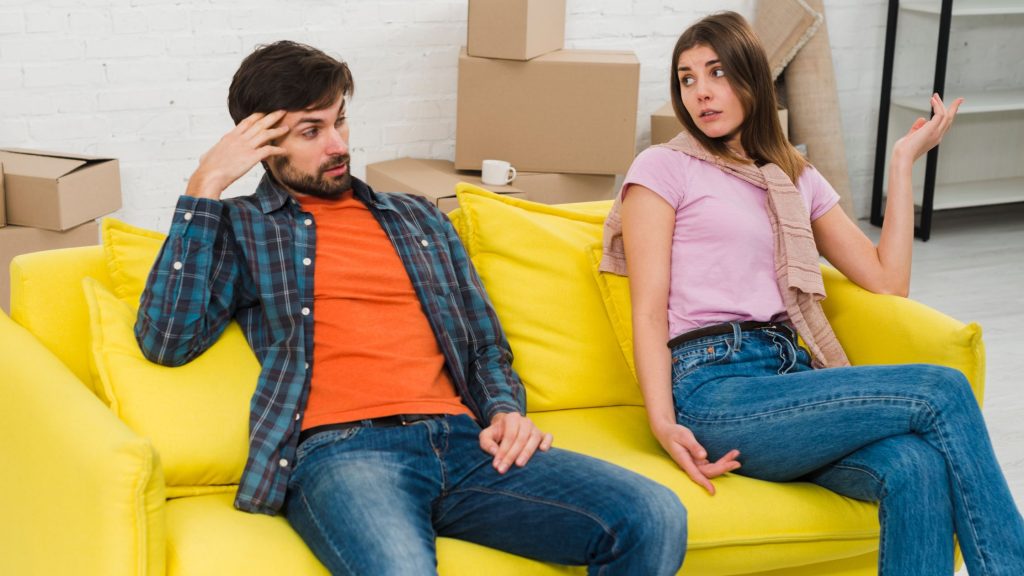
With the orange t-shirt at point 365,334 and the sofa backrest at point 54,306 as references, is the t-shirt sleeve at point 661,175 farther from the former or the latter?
the sofa backrest at point 54,306

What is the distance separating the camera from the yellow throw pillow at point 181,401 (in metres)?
1.63

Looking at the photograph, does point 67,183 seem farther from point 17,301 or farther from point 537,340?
point 537,340

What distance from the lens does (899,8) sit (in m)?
4.73

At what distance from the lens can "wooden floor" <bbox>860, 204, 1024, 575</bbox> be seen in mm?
2930

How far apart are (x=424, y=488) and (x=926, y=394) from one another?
73 centimetres

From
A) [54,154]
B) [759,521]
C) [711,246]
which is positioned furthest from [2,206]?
[759,521]

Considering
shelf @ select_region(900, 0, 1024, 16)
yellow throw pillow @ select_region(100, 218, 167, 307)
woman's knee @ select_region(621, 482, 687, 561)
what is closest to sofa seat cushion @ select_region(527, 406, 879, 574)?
woman's knee @ select_region(621, 482, 687, 561)

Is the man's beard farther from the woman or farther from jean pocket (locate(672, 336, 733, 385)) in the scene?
jean pocket (locate(672, 336, 733, 385))

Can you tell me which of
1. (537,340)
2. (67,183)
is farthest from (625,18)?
(537,340)

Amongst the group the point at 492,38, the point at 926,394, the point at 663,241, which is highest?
the point at 492,38

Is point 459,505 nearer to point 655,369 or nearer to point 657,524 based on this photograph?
point 657,524

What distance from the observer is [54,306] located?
1782 mm

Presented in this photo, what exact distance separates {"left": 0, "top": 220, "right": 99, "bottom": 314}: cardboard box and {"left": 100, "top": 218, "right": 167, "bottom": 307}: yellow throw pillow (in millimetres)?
1237

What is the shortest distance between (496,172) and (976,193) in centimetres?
240
